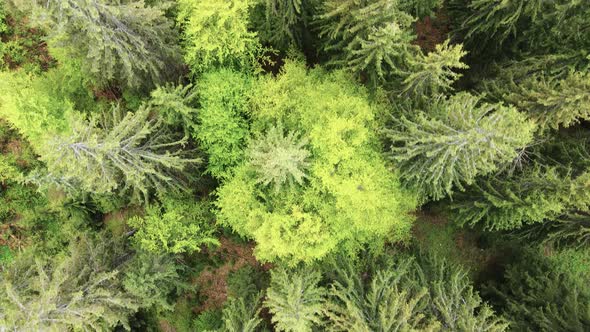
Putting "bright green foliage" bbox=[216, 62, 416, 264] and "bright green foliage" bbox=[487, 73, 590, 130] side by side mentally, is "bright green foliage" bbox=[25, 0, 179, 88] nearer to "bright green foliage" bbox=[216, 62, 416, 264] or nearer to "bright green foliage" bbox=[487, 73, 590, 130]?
"bright green foliage" bbox=[216, 62, 416, 264]

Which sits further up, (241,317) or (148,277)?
(148,277)

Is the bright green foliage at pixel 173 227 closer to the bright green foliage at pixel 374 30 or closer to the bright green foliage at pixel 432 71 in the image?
the bright green foliage at pixel 374 30

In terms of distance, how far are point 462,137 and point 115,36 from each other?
42.0ft

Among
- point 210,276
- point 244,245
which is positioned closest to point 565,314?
point 244,245

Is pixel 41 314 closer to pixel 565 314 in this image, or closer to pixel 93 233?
pixel 93 233

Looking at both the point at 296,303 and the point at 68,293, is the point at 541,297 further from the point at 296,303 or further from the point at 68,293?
the point at 68,293

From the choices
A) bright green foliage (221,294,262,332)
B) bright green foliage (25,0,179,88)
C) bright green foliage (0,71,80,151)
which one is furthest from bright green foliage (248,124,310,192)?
bright green foliage (0,71,80,151)

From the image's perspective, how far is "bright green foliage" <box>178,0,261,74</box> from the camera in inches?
566

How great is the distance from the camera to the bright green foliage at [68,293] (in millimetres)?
13688

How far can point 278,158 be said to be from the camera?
1376 cm

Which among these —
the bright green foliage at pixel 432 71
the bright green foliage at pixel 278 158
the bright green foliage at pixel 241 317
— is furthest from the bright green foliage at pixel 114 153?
the bright green foliage at pixel 432 71

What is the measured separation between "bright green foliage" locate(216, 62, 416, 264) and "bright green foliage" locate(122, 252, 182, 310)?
329 centimetres

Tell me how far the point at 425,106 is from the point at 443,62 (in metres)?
2.39

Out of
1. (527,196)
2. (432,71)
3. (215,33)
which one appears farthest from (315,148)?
(527,196)
